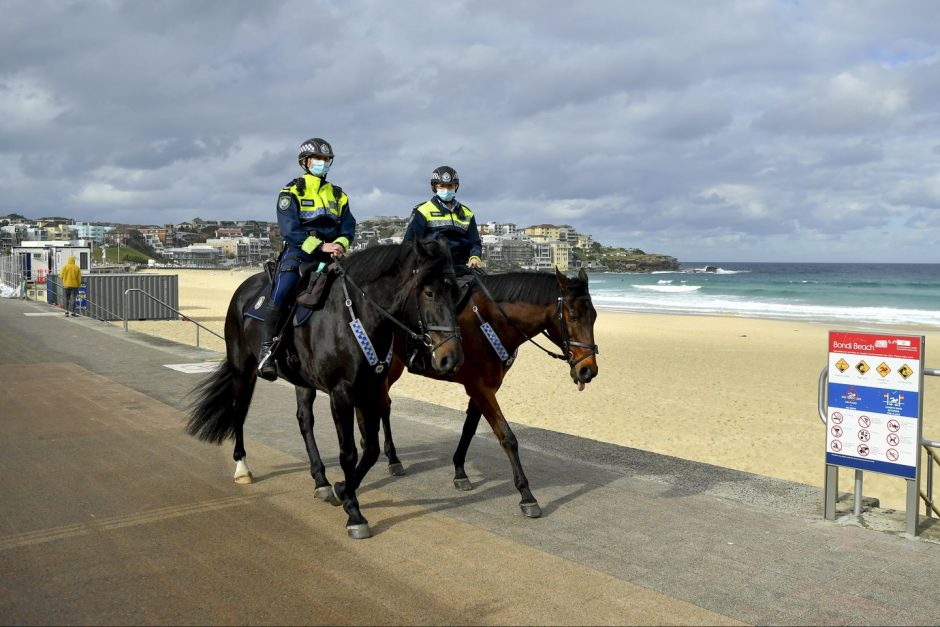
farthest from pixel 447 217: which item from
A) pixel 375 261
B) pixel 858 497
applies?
pixel 858 497

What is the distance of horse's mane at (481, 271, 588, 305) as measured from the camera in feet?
21.4

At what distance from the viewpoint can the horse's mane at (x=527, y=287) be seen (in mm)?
6509

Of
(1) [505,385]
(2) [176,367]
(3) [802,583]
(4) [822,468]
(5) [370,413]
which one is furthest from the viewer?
(1) [505,385]

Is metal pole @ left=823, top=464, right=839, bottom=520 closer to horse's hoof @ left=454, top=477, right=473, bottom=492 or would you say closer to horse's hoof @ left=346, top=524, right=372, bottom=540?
horse's hoof @ left=454, top=477, right=473, bottom=492

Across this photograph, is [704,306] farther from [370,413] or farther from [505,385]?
[370,413]

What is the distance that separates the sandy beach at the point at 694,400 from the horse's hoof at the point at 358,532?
4102 mm

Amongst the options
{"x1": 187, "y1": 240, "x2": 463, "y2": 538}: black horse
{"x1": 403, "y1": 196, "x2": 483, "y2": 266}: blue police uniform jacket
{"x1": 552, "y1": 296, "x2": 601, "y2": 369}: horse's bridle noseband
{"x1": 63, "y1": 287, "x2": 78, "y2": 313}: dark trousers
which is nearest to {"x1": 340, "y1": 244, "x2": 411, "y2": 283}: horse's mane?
{"x1": 187, "y1": 240, "x2": 463, "y2": 538}: black horse

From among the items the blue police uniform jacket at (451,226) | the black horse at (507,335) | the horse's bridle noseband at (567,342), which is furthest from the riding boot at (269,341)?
the horse's bridle noseband at (567,342)

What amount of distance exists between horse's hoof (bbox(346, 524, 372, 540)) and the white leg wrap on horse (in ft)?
5.89

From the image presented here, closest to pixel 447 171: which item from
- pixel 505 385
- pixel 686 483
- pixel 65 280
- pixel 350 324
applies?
pixel 350 324

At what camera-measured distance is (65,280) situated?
24.2 metres

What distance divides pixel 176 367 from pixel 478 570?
35.7ft

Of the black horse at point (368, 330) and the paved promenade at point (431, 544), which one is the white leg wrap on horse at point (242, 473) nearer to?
the paved promenade at point (431, 544)

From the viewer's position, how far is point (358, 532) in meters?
5.36
